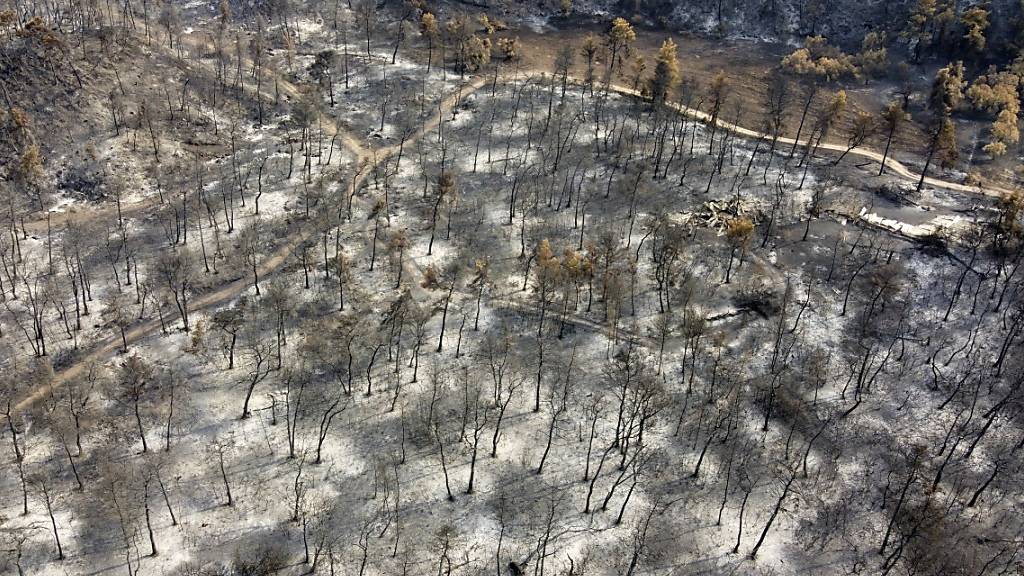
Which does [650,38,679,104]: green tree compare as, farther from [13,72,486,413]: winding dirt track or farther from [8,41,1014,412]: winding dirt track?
[13,72,486,413]: winding dirt track

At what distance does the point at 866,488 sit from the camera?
223 feet

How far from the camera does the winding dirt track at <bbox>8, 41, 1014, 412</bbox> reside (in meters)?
76.5

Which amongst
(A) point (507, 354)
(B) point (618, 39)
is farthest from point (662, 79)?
(A) point (507, 354)

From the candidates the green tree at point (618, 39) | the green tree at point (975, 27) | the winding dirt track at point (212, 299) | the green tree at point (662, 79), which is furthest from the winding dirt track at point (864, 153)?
the winding dirt track at point (212, 299)

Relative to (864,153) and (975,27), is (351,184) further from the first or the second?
(975,27)

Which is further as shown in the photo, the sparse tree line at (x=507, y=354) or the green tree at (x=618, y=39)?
the green tree at (x=618, y=39)

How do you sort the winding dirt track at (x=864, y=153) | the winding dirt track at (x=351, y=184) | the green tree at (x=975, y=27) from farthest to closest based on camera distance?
the green tree at (x=975, y=27) < the winding dirt track at (x=864, y=153) < the winding dirt track at (x=351, y=184)

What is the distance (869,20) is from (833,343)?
87.1 metres

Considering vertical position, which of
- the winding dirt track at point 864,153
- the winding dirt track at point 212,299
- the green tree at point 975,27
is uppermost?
the green tree at point 975,27

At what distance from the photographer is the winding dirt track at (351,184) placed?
7650cm

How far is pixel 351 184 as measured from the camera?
104m

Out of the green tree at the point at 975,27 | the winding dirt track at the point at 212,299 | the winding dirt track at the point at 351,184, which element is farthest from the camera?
the green tree at the point at 975,27

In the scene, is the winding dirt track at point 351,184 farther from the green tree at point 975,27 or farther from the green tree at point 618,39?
the green tree at point 975,27

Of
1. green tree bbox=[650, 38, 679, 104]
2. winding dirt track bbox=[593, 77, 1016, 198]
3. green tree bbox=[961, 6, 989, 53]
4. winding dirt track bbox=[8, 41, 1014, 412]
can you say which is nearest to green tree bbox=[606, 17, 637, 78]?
winding dirt track bbox=[8, 41, 1014, 412]
